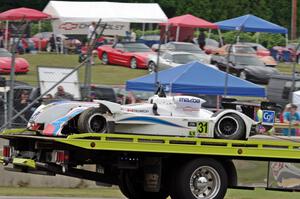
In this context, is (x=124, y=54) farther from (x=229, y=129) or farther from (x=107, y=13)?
(x=229, y=129)

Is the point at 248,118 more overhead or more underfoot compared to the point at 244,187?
more overhead

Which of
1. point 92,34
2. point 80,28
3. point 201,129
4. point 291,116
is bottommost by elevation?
point 291,116

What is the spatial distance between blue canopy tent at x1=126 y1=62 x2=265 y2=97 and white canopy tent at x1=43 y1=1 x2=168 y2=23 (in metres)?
1.62

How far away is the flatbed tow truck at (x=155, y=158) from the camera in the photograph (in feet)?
39.8

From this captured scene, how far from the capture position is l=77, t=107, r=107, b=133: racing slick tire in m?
12.3

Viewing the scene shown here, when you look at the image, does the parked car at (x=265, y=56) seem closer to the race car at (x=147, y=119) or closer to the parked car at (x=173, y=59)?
the parked car at (x=173, y=59)

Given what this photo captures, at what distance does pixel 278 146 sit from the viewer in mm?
12789

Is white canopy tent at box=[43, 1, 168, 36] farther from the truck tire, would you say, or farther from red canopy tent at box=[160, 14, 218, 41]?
red canopy tent at box=[160, 14, 218, 41]

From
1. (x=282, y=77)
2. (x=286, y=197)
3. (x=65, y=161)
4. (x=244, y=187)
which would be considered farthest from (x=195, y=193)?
(x=282, y=77)

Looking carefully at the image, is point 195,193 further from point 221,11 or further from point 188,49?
point 221,11

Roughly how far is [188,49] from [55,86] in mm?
21930

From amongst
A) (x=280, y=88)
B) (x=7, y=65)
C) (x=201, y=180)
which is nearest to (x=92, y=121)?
(x=201, y=180)

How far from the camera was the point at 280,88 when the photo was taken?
1030 inches

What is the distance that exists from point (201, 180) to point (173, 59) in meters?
21.6
